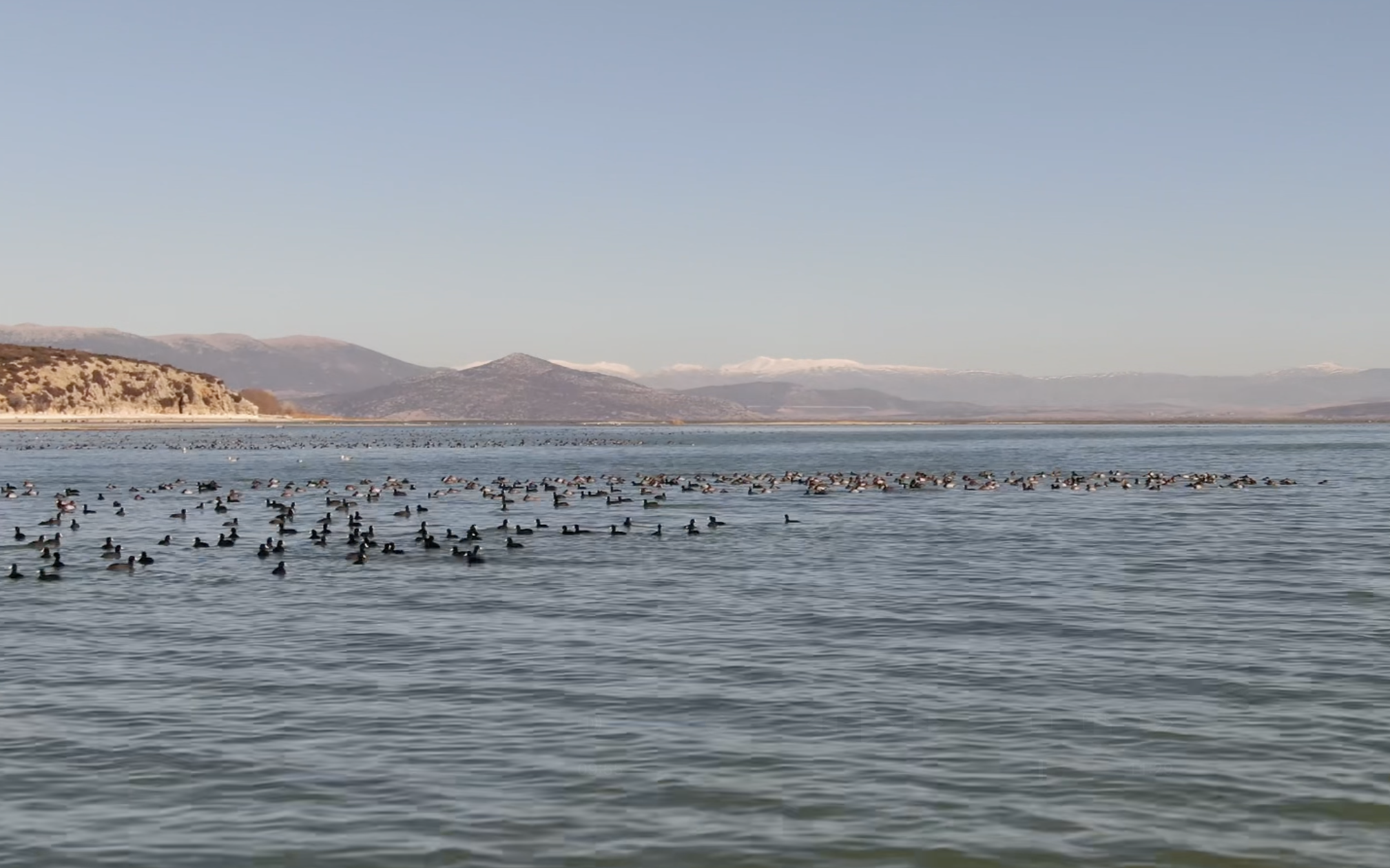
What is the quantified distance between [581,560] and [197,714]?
21252mm

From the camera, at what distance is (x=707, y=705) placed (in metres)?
20.8

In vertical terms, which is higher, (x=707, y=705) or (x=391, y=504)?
(x=391, y=504)

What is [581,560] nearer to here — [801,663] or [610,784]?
[801,663]

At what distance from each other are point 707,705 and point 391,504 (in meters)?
48.3

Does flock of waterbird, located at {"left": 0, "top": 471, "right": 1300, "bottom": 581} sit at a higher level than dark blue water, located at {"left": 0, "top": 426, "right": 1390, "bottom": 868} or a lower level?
higher

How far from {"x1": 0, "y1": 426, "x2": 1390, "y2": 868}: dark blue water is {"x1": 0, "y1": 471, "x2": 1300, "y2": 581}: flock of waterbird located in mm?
1055

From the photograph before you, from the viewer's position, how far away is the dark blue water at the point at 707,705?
15.0m

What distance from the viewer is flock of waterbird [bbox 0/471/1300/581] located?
44.0 m

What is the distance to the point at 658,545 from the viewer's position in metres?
46.0

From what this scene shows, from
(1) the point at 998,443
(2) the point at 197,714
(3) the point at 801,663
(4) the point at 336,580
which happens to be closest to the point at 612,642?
(3) the point at 801,663

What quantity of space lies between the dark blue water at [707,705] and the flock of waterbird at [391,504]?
3.46 ft

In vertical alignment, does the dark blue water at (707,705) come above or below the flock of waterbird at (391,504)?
below

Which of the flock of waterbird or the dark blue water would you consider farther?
the flock of waterbird

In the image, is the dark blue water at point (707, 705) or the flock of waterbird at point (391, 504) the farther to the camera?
the flock of waterbird at point (391, 504)
